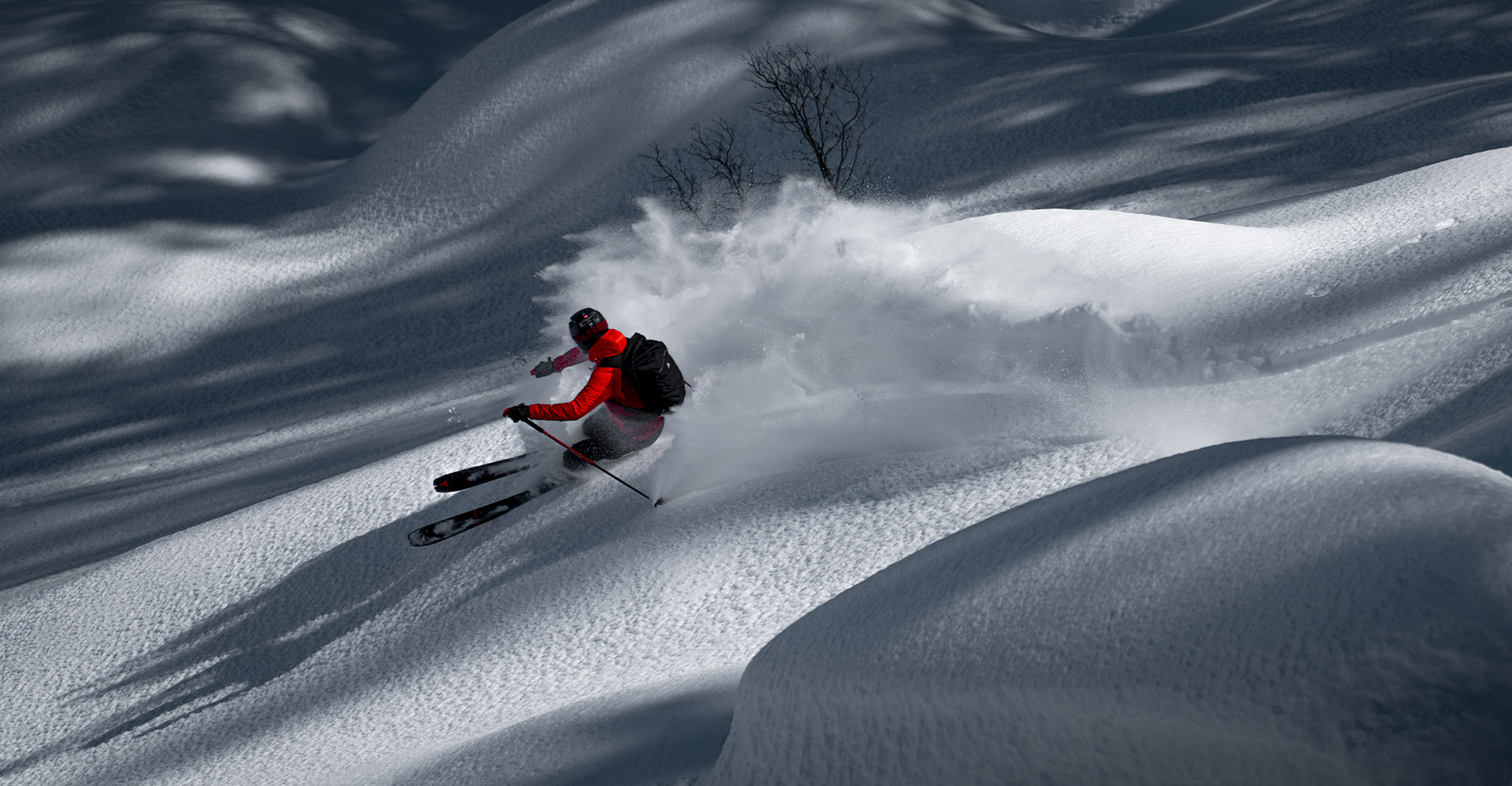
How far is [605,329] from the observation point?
6.19 meters

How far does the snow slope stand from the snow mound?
0.08 metres

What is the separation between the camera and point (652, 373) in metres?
6.15

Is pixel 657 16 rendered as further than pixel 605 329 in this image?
Yes

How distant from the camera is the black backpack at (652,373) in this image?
6.12 meters

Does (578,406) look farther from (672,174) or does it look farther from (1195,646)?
(672,174)

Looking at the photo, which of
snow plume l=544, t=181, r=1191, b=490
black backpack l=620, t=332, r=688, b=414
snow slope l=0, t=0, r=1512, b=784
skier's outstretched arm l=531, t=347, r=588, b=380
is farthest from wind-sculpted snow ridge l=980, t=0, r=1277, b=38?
black backpack l=620, t=332, r=688, b=414

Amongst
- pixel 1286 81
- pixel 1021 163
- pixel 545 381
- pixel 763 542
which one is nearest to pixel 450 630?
pixel 763 542

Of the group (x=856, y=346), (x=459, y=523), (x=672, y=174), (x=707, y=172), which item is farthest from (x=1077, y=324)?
(x=707, y=172)

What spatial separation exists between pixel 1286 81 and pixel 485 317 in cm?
1357

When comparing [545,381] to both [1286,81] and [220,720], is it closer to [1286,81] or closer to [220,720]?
[220,720]

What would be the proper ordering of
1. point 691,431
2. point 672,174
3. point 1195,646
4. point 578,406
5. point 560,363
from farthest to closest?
point 672,174 → point 560,363 → point 691,431 → point 578,406 → point 1195,646

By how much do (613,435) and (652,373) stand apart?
0.48m

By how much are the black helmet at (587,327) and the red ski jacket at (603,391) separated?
0.13ft

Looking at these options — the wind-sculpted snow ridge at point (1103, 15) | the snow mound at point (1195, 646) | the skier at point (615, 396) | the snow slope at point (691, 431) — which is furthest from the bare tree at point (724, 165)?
the wind-sculpted snow ridge at point (1103, 15)
